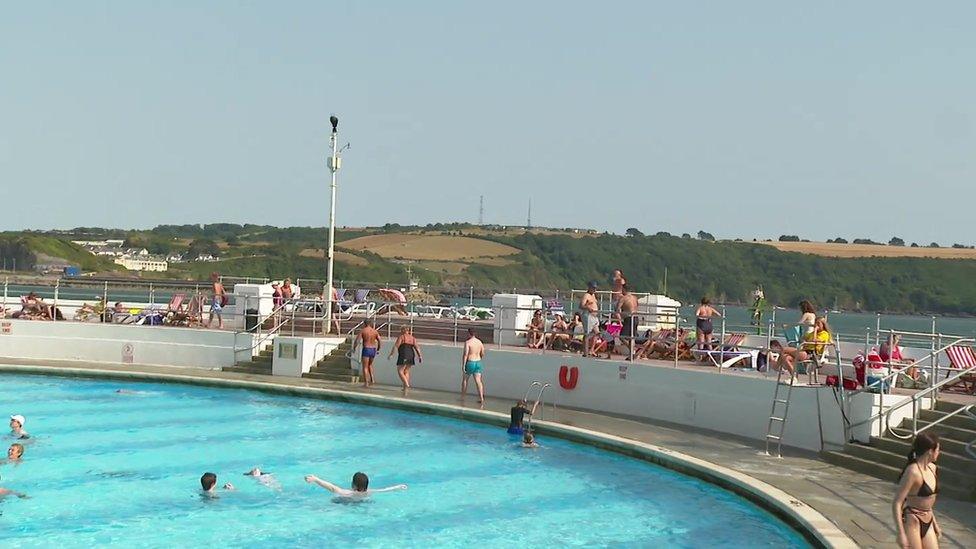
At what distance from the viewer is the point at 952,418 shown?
615 inches

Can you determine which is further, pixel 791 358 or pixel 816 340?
pixel 816 340

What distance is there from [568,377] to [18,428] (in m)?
10.9

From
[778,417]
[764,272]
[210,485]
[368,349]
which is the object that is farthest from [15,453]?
[764,272]

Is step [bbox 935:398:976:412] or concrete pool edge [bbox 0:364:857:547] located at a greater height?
step [bbox 935:398:976:412]

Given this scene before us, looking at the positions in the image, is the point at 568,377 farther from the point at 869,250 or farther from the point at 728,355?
the point at 869,250

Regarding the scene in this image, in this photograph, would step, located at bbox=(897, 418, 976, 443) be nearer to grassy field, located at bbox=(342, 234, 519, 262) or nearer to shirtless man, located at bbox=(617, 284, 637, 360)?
shirtless man, located at bbox=(617, 284, 637, 360)

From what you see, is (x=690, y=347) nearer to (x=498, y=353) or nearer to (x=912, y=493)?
(x=498, y=353)

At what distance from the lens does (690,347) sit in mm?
23266

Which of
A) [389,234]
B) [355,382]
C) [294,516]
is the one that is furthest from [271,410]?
[389,234]

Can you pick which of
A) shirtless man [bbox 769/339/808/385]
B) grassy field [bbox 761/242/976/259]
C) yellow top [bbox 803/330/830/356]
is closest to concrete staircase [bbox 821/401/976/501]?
shirtless man [bbox 769/339/808/385]

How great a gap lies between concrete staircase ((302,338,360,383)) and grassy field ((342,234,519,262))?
111 metres

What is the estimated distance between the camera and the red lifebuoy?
22438 mm

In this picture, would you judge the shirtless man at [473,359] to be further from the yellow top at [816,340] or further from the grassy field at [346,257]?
the grassy field at [346,257]

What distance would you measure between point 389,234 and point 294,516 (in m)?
150
